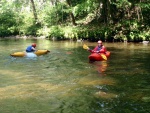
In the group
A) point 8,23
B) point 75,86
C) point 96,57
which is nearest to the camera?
point 75,86

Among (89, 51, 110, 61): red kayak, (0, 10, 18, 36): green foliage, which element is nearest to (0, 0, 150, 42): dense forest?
(0, 10, 18, 36): green foliage

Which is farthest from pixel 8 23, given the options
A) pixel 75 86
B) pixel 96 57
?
pixel 75 86

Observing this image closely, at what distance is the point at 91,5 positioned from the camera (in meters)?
25.9

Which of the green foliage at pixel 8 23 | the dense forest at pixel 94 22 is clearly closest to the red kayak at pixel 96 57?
the dense forest at pixel 94 22

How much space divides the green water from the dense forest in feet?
31.1

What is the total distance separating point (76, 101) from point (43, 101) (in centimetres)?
93

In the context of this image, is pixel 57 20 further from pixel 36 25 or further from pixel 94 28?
pixel 94 28

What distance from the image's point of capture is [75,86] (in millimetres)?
Result: 9555

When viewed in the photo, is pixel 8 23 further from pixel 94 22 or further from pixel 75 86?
pixel 75 86

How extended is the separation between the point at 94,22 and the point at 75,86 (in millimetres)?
20678

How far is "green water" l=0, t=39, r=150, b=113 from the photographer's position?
7449 millimetres

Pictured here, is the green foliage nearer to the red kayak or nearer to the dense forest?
the dense forest

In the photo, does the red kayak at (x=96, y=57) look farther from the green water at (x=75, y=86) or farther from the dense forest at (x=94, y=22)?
the dense forest at (x=94, y=22)

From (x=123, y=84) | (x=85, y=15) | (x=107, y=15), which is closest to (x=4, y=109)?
(x=123, y=84)
